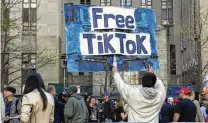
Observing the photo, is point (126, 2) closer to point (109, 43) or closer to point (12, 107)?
point (109, 43)

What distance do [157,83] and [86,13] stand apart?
4.81 metres

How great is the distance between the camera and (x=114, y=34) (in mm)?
11336

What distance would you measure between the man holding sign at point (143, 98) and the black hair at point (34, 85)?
1.34 metres

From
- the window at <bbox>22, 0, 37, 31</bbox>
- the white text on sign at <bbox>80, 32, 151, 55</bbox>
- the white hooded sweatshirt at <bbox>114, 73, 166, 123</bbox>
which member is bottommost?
the white hooded sweatshirt at <bbox>114, 73, 166, 123</bbox>

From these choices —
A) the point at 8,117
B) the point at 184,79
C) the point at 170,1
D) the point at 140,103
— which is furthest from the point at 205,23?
the point at 140,103

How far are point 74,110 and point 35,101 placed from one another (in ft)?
14.9

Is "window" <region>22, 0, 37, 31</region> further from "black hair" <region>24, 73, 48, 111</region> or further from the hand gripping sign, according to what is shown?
"black hair" <region>24, 73, 48, 111</region>

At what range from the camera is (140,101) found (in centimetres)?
749

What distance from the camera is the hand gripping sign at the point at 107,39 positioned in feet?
37.1

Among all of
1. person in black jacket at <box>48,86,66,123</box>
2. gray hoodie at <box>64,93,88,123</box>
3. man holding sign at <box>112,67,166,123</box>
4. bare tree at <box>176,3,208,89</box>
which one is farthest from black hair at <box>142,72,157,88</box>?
bare tree at <box>176,3,208,89</box>

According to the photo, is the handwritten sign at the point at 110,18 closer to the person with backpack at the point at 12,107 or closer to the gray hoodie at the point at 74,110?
the gray hoodie at the point at 74,110

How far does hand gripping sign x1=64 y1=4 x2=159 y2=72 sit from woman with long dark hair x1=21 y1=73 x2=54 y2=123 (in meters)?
4.26

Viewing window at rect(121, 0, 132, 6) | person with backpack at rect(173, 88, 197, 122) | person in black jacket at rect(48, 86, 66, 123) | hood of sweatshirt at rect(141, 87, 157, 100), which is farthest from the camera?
window at rect(121, 0, 132, 6)

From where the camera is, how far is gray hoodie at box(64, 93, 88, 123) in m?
11.1
